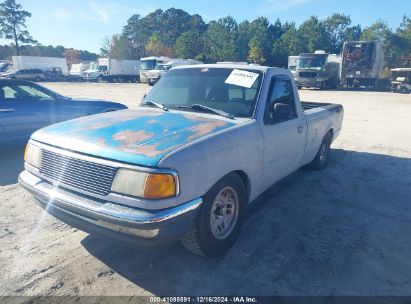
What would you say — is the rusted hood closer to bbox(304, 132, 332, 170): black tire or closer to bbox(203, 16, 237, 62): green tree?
bbox(304, 132, 332, 170): black tire

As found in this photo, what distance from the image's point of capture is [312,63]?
2742 cm

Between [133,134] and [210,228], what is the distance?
1.13m

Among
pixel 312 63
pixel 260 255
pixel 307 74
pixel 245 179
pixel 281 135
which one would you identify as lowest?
pixel 260 255

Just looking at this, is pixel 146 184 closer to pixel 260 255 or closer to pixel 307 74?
pixel 260 255

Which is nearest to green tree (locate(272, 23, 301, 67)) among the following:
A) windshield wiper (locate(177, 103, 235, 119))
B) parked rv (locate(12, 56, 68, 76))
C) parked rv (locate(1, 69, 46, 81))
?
parked rv (locate(12, 56, 68, 76))

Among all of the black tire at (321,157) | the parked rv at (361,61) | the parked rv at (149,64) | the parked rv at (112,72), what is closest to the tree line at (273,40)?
the parked rv at (112,72)

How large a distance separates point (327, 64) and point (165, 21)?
8944 centimetres

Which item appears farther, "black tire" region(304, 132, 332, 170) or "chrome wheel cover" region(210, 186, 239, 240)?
"black tire" region(304, 132, 332, 170)

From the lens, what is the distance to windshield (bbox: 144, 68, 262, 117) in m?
3.73

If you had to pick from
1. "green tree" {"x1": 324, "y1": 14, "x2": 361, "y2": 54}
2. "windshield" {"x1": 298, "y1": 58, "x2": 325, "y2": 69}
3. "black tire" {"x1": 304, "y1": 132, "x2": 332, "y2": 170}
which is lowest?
"black tire" {"x1": 304, "y1": 132, "x2": 332, "y2": 170}

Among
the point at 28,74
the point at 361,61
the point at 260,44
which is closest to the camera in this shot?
the point at 361,61

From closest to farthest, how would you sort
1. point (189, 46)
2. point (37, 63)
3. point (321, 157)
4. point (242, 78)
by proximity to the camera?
point (242, 78)
point (321, 157)
point (37, 63)
point (189, 46)

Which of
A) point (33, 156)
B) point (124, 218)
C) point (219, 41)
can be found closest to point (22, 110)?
point (33, 156)

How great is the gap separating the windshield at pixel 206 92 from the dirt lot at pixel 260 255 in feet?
4.74
